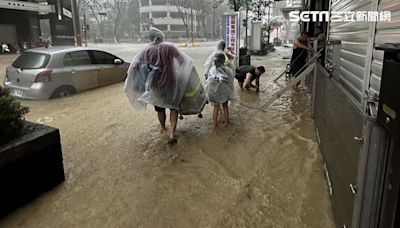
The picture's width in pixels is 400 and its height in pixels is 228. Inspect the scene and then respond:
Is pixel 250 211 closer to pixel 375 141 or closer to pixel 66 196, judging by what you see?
pixel 375 141

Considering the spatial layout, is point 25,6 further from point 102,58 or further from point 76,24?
point 102,58

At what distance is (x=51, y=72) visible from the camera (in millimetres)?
6832

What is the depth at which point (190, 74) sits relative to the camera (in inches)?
180

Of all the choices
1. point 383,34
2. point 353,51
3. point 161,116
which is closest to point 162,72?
point 161,116

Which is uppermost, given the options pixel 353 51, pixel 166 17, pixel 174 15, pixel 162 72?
pixel 174 15

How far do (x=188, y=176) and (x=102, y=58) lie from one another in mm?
6031

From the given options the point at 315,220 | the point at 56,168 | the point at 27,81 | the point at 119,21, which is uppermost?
the point at 119,21

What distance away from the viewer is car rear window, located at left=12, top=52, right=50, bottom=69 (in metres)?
6.78

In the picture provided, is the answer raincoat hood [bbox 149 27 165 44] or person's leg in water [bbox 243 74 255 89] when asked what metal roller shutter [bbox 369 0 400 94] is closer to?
raincoat hood [bbox 149 27 165 44]

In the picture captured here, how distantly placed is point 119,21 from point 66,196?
48.3 meters

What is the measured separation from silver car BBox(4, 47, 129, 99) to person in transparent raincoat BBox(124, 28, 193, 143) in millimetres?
3241

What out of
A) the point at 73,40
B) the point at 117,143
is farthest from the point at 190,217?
the point at 73,40

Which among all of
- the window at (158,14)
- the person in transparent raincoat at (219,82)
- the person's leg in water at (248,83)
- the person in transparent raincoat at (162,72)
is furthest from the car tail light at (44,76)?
the window at (158,14)

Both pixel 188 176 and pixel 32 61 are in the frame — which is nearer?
pixel 188 176
